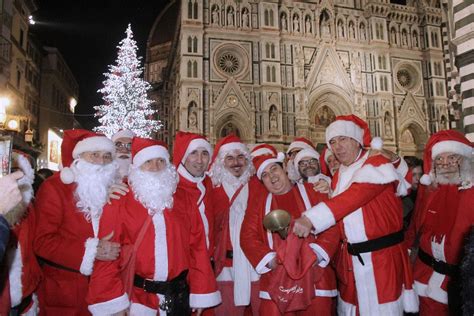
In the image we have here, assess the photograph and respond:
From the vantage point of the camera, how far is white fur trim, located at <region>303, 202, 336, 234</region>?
98.5 inches

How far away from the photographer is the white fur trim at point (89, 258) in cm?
262

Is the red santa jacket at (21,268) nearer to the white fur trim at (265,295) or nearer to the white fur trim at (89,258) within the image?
the white fur trim at (89,258)

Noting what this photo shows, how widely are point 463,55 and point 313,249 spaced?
6.62 meters

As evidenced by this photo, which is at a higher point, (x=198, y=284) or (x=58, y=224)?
(x=58, y=224)

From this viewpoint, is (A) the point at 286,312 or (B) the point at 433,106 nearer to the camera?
(A) the point at 286,312

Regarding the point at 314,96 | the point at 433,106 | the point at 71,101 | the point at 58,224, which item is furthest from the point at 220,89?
the point at 71,101

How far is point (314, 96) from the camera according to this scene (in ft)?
80.5

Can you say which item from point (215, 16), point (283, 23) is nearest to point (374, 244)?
point (215, 16)

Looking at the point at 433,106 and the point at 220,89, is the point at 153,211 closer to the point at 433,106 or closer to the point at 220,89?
the point at 220,89

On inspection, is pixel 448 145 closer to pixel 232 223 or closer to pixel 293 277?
pixel 293 277

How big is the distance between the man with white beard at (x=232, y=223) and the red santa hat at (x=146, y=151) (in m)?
1.00

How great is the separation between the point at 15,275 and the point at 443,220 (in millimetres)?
3386

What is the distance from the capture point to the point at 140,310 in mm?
2615

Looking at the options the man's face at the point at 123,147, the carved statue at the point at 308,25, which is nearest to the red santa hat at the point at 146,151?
the man's face at the point at 123,147
